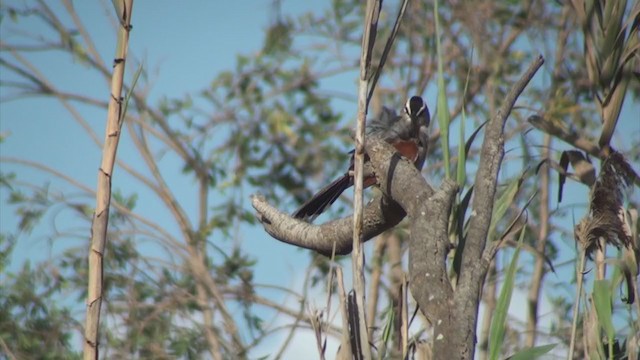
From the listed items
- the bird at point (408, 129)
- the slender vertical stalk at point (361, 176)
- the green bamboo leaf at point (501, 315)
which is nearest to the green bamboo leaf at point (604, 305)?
the green bamboo leaf at point (501, 315)

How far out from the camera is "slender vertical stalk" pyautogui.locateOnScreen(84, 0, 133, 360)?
1.81 metres

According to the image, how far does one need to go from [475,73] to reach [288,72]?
1.61m

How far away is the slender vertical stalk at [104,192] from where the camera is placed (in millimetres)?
1812

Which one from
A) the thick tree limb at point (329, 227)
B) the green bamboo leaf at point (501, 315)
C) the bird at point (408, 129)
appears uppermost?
the bird at point (408, 129)

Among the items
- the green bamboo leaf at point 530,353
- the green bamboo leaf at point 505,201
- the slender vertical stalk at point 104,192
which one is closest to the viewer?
the slender vertical stalk at point 104,192

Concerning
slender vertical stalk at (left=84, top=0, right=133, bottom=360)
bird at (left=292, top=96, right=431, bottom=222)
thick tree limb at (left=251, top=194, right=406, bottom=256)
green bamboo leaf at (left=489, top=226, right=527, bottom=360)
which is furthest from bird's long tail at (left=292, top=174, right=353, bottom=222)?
slender vertical stalk at (left=84, top=0, right=133, bottom=360)

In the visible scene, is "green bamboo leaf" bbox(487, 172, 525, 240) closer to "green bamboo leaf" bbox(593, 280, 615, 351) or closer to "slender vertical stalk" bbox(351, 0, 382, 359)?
"green bamboo leaf" bbox(593, 280, 615, 351)

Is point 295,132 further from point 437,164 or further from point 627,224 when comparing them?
point 627,224

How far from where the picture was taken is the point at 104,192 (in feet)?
6.16

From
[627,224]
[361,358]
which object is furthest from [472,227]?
[627,224]

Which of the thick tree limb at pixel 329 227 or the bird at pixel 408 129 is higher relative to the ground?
the bird at pixel 408 129

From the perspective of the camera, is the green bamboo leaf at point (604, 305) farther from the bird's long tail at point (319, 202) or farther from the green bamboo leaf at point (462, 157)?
the bird's long tail at point (319, 202)

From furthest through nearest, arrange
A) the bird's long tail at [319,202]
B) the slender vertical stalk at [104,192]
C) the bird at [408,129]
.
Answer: the bird at [408,129] < the bird's long tail at [319,202] < the slender vertical stalk at [104,192]

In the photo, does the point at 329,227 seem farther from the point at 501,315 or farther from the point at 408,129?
the point at 408,129
